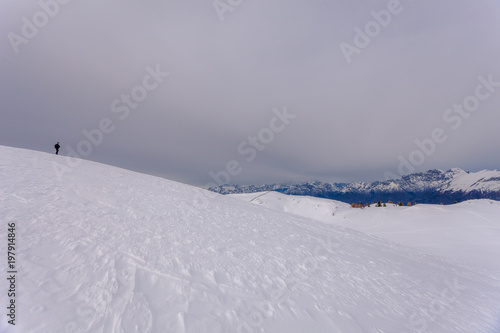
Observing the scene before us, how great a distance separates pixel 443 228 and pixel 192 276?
73.8ft

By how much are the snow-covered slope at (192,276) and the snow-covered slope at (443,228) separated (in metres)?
5.97

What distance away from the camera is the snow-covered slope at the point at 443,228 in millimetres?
13875

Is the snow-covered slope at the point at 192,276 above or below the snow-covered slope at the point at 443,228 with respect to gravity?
above

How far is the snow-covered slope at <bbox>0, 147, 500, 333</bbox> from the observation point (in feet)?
11.8

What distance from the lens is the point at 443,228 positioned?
1795 centimetres

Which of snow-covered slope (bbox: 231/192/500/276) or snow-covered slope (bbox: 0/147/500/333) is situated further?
snow-covered slope (bbox: 231/192/500/276)

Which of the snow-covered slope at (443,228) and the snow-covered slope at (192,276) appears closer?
the snow-covered slope at (192,276)

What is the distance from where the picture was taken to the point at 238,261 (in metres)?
5.83

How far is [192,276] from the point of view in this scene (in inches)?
188

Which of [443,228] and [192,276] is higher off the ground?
[192,276]

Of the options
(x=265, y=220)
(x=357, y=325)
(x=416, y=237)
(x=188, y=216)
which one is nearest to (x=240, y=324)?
(x=357, y=325)

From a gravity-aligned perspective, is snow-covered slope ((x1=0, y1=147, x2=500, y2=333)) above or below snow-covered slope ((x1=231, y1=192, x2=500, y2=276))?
above

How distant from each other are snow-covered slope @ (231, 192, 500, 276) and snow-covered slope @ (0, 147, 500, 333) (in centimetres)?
597

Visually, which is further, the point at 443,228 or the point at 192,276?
the point at 443,228
